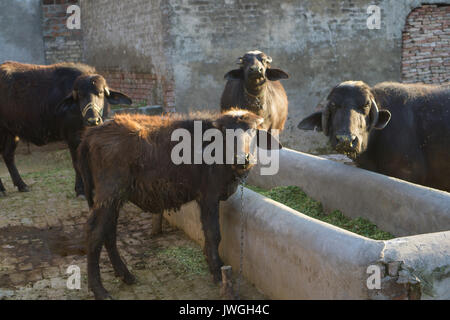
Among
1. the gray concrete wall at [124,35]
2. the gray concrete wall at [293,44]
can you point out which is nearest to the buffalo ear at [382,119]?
the gray concrete wall at [293,44]

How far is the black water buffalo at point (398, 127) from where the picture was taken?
4.98 metres

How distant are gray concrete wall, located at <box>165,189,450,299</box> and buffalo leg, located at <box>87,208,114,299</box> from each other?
1.17 meters

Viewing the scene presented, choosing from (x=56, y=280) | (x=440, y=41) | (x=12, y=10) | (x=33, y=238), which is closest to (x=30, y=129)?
(x=33, y=238)

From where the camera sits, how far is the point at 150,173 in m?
4.33

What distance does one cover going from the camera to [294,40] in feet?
33.7

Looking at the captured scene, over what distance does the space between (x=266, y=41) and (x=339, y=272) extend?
746cm

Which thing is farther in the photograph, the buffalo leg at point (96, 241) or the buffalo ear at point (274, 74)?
the buffalo ear at point (274, 74)

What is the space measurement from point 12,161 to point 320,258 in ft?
20.5

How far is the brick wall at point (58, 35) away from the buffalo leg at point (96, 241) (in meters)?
9.56
